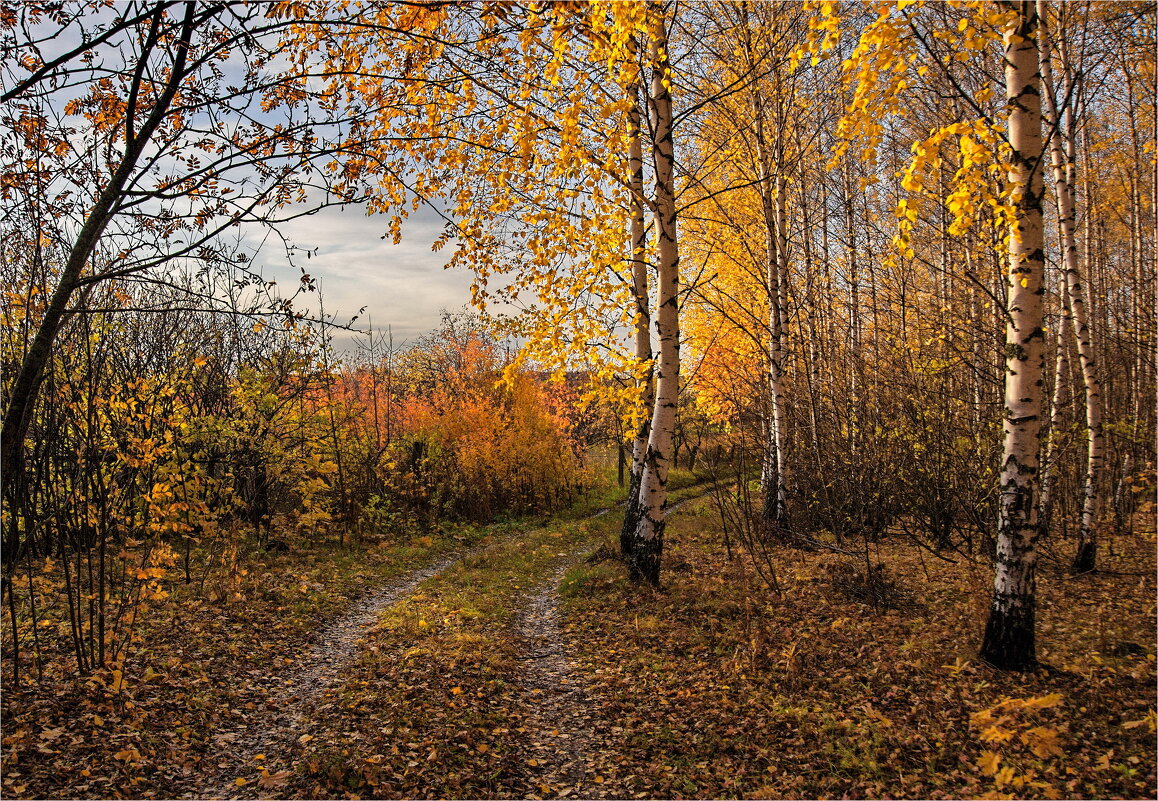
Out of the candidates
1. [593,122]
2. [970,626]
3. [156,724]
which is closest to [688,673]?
[970,626]

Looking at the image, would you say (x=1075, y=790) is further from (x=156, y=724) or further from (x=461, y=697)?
(x=156, y=724)

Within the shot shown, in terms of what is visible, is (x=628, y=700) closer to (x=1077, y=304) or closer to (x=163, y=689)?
(x=163, y=689)

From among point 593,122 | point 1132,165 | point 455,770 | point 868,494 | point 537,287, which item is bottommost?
point 455,770

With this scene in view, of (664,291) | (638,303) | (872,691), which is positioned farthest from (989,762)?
(638,303)

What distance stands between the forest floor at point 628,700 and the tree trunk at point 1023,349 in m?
0.58

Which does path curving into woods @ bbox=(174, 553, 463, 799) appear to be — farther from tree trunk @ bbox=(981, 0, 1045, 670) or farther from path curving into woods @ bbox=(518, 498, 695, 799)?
tree trunk @ bbox=(981, 0, 1045, 670)

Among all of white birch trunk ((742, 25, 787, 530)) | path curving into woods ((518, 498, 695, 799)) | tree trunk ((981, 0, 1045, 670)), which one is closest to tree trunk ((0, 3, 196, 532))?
path curving into woods ((518, 498, 695, 799))

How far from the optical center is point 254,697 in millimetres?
5086

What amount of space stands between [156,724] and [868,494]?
8.86 m

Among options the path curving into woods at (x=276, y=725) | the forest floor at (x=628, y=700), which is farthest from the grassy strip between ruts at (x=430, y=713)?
the path curving into woods at (x=276, y=725)

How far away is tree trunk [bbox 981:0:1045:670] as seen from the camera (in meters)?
4.41

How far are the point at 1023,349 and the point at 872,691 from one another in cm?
285

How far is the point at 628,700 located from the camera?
5062 mm

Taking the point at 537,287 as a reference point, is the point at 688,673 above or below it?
below
